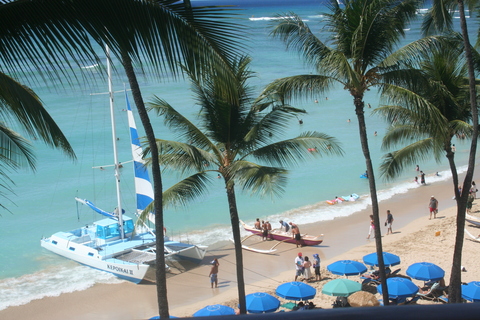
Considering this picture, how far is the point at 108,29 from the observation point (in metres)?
3.56

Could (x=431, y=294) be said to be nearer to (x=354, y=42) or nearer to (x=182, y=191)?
(x=354, y=42)

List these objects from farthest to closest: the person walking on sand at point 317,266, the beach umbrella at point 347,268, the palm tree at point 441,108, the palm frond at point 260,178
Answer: the person walking on sand at point 317,266 → the beach umbrella at point 347,268 → the palm tree at point 441,108 → the palm frond at point 260,178

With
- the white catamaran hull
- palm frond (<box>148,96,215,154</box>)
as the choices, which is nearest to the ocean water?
the white catamaran hull

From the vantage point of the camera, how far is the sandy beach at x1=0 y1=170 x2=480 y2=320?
1767 cm

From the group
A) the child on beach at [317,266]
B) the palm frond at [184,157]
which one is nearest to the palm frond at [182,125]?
the palm frond at [184,157]

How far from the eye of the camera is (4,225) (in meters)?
28.1

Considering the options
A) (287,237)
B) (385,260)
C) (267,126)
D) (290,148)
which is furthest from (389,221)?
(267,126)

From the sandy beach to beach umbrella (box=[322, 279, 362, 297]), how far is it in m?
1.55

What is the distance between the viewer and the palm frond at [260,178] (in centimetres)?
1045

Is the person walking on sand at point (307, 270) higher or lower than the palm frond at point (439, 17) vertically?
lower

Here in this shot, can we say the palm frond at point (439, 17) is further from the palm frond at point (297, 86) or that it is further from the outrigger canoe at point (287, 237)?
the outrigger canoe at point (287, 237)

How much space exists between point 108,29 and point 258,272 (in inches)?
686

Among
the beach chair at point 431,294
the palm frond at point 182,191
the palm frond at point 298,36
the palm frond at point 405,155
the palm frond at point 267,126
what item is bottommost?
the beach chair at point 431,294

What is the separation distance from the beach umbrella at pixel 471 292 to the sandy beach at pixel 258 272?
3.15m
